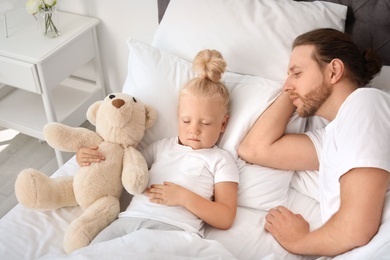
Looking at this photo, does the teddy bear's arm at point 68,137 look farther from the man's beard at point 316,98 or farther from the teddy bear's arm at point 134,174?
the man's beard at point 316,98

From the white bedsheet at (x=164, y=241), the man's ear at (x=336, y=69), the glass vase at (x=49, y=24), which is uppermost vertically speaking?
the man's ear at (x=336, y=69)

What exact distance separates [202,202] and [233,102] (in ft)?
1.18

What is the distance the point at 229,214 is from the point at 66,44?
1101mm

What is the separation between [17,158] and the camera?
2.14m

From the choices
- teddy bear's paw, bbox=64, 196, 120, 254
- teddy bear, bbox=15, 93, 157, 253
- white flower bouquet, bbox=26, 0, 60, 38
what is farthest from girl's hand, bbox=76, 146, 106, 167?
white flower bouquet, bbox=26, 0, 60, 38

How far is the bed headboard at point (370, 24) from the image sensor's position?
1408 mm

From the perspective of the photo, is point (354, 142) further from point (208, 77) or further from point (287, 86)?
point (208, 77)

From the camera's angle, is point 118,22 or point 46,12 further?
point 118,22

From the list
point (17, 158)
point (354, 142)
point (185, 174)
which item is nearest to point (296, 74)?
point (354, 142)

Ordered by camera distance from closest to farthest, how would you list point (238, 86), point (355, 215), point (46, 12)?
point (355, 215)
point (238, 86)
point (46, 12)

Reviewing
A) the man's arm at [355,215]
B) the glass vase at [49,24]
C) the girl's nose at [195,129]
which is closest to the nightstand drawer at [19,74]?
the glass vase at [49,24]

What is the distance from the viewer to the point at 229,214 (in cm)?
123

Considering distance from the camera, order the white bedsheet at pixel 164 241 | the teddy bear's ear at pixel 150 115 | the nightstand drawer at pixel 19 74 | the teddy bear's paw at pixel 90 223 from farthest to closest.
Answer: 1. the nightstand drawer at pixel 19 74
2. the teddy bear's ear at pixel 150 115
3. the teddy bear's paw at pixel 90 223
4. the white bedsheet at pixel 164 241

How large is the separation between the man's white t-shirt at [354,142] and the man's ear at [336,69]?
0.32ft
